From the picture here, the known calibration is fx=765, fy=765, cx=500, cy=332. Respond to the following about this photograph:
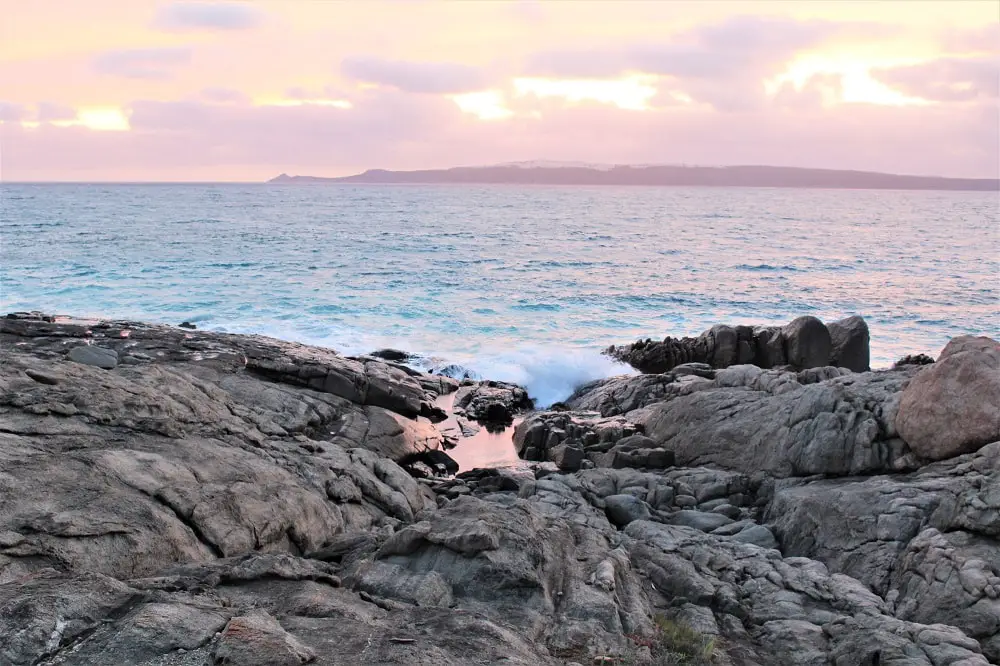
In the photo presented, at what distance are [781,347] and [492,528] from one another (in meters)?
19.2

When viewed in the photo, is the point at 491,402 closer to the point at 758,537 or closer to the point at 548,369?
the point at 548,369

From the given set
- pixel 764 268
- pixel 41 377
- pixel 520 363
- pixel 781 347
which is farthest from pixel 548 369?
pixel 764 268

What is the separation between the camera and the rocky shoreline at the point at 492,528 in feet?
19.7

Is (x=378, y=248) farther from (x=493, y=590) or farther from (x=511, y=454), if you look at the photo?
(x=493, y=590)

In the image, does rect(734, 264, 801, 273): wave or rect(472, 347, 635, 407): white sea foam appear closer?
rect(472, 347, 635, 407): white sea foam

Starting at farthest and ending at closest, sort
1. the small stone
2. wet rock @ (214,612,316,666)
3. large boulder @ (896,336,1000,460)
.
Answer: large boulder @ (896,336,1000,460)
the small stone
wet rock @ (214,612,316,666)

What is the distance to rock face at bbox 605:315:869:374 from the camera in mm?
24719

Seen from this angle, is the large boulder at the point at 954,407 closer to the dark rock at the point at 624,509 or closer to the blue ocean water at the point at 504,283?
Result: the dark rock at the point at 624,509

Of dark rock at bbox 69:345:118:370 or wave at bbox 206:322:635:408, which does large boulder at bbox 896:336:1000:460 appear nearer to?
wave at bbox 206:322:635:408

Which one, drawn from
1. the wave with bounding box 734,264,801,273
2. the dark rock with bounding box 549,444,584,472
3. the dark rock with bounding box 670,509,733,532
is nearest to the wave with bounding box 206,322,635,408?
the dark rock with bounding box 549,444,584,472

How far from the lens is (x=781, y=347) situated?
25109 mm

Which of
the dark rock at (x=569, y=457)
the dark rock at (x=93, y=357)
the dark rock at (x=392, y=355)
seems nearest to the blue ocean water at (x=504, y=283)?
the dark rock at (x=392, y=355)

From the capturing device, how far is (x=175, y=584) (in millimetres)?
6395

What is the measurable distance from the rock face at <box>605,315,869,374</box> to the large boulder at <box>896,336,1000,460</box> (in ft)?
37.1
